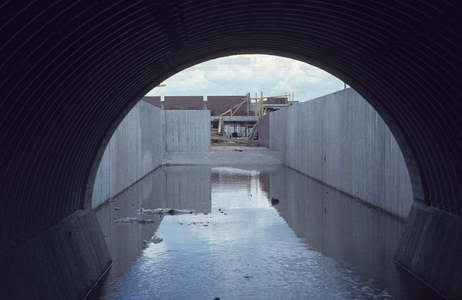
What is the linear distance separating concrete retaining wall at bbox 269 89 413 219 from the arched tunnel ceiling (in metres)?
3.64

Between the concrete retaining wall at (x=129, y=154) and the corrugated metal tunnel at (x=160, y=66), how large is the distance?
566 centimetres

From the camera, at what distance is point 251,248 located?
9125mm

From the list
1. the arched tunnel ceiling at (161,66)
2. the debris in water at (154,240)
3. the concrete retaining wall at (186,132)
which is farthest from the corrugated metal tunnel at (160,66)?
the concrete retaining wall at (186,132)

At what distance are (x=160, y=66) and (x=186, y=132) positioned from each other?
1001 inches

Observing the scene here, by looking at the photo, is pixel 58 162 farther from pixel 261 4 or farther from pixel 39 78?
pixel 261 4

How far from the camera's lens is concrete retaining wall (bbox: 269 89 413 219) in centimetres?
1197

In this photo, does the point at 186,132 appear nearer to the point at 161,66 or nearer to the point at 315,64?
the point at 315,64

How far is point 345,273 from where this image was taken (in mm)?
7539

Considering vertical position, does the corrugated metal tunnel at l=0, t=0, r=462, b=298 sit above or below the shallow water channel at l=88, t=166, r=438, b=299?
above

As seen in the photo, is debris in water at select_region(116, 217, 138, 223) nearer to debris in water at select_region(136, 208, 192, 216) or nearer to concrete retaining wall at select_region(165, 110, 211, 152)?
debris in water at select_region(136, 208, 192, 216)

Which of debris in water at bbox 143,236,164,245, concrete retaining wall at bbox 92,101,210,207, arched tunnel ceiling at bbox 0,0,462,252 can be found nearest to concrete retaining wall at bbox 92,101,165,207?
concrete retaining wall at bbox 92,101,210,207

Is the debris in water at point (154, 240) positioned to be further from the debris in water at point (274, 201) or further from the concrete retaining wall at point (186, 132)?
the concrete retaining wall at point (186, 132)

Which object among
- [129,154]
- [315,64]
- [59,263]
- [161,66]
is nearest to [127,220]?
[161,66]

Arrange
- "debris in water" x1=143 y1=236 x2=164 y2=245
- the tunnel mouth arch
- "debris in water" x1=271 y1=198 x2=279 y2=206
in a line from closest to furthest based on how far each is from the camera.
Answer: the tunnel mouth arch → "debris in water" x1=143 y1=236 x2=164 y2=245 → "debris in water" x1=271 y1=198 x2=279 y2=206
